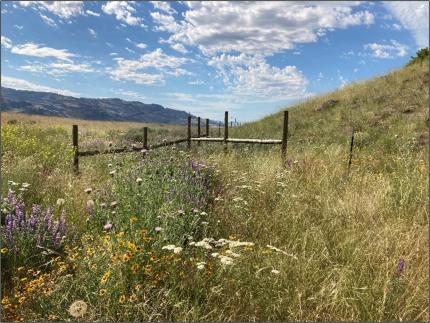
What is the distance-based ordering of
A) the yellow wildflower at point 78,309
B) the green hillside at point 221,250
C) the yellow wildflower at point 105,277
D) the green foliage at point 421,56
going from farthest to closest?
the green foliage at point 421,56 < the green hillside at point 221,250 < the yellow wildflower at point 105,277 < the yellow wildflower at point 78,309

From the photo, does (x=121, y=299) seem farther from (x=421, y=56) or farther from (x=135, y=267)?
(x=421, y=56)

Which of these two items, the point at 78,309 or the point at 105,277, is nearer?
the point at 78,309

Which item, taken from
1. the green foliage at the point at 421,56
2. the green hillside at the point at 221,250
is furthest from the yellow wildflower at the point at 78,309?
the green foliage at the point at 421,56

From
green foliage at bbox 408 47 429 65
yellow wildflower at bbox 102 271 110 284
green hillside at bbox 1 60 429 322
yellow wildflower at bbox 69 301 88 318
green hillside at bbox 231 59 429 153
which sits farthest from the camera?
green foliage at bbox 408 47 429 65

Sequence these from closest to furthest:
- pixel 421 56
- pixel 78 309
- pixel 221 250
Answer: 1. pixel 78 309
2. pixel 221 250
3. pixel 421 56

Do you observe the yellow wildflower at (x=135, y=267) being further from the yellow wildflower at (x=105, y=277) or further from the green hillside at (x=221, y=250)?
the yellow wildflower at (x=105, y=277)

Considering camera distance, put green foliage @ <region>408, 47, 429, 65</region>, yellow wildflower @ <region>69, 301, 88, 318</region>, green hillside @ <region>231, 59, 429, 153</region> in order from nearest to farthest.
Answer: yellow wildflower @ <region>69, 301, 88, 318</region>, green hillside @ <region>231, 59, 429, 153</region>, green foliage @ <region>408, 47, 429, 65</region>

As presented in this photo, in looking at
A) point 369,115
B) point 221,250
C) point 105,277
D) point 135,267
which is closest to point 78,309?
point 105,277

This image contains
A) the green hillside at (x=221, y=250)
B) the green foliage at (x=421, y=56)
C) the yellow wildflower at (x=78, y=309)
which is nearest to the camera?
the yellow wildflower at (x=78, y=309)

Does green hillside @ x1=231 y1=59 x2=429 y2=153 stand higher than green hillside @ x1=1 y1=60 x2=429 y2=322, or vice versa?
green hillside @ x1=231 y1=59 x2=429 y2=153

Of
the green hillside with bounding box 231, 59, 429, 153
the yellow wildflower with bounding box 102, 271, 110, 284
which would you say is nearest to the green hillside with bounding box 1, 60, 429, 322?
the yellow wildflower with bounding box 102, 271, 110, 284

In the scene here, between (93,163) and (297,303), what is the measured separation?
A: 687 centimetres

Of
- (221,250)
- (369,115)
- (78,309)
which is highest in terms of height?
(369,115)

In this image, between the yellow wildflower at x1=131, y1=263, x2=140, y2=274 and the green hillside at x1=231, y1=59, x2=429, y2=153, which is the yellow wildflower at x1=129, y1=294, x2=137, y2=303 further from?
the green hillside at x1=231, y1=59, x2=429, y2=153
